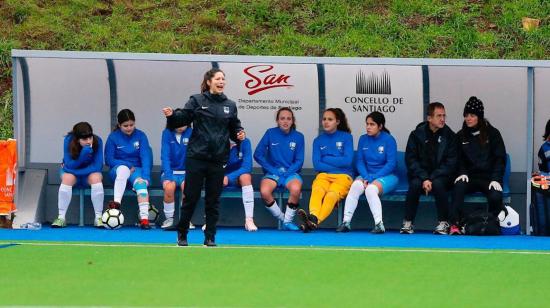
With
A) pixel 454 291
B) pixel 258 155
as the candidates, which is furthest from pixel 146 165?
pixel 454 291

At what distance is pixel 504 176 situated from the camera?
15.0 meters

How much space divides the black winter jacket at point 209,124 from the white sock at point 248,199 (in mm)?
3157

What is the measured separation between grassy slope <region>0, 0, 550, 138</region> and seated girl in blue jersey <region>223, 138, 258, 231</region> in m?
6.39

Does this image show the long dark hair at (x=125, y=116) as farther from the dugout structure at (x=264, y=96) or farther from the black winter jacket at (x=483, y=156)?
the black winter jacket at (x=483, y=156)

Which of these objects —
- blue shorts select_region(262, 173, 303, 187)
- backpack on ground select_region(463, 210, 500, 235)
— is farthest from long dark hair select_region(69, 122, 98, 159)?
backpack on ground select_region(463, 210, 500, 235)

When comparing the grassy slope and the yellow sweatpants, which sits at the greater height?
the grassy slope

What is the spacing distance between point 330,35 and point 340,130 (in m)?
6.97

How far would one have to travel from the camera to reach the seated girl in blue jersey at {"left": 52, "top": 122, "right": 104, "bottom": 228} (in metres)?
14.8

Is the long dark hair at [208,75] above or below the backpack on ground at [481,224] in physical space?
above

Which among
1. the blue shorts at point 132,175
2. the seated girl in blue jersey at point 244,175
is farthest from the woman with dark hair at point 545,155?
the blue shorts at point 132,175

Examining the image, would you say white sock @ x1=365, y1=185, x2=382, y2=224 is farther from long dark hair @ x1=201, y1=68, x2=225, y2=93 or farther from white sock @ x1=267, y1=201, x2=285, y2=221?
long dark hair @ x1=201, y1=68, x2=225, y2=93

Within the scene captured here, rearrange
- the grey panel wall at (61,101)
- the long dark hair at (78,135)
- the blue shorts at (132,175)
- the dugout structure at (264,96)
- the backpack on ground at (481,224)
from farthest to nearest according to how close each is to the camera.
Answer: the grey panel wall at (61,101) < the dugout structure at (264,96) < the blue shorts at (132,175) < the long dark hair at (78,135) < the backpack on ground at (481,224)

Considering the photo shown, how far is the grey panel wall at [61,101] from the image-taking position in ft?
51.2

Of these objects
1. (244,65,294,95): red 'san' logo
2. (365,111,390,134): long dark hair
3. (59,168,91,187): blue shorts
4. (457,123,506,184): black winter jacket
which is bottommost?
(59,168,91,187): blue shorts
